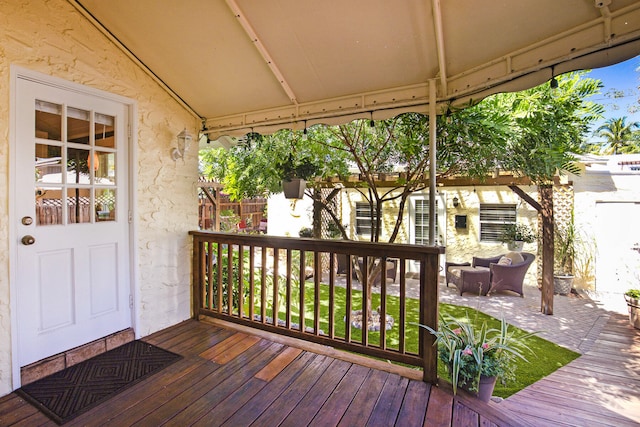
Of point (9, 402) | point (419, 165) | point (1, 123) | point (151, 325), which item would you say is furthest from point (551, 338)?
point (1, 123)

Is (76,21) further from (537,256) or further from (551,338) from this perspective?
(537,256)

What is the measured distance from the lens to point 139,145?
2816mm

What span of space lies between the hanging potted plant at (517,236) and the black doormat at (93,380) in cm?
698

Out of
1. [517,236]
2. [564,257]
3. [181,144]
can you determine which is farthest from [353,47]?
[564,257]

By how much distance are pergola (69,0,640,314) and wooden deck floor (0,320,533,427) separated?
50.9 inches

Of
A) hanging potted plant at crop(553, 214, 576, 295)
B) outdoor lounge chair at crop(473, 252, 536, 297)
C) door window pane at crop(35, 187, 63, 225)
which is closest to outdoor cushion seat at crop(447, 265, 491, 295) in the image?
outdoor lounge chair at crop(473, 252, 536, 297)

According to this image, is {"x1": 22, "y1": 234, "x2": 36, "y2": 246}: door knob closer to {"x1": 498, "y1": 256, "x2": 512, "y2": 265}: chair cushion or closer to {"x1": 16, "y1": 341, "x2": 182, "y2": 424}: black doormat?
{"x1": 16, "y1": 341, "x2": 182, "y2": 424}: black doormat

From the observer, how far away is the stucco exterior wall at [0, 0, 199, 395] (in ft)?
6.63

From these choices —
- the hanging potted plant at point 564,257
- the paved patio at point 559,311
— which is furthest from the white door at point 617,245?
the hanging potted plant at point 564,257

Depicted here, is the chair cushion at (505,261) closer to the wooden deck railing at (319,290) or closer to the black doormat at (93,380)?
the wooden deck railing at (319,290)

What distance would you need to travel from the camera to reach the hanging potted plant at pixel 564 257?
6.48m

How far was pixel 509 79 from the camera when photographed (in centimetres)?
200

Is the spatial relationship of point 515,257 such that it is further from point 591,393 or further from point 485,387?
point 485,387

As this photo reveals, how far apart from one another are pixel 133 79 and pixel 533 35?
121 inches
